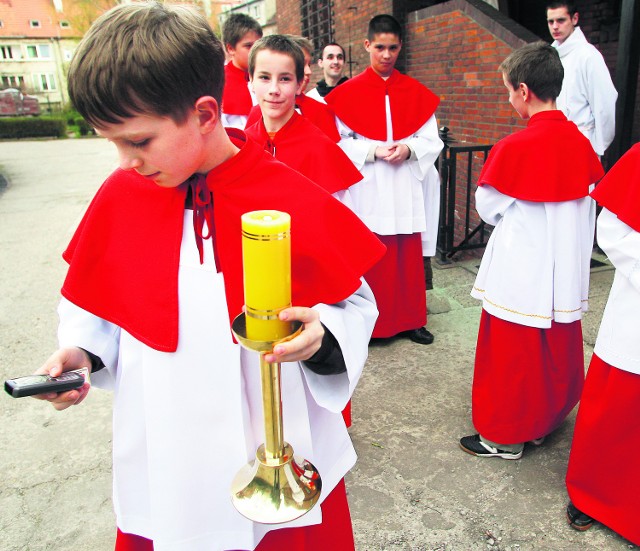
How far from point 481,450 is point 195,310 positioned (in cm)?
217

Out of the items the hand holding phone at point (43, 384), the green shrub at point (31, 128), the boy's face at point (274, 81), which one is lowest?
the green shrub at point (31, 128)

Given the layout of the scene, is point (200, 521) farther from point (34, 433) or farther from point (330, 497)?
point (34, 433)

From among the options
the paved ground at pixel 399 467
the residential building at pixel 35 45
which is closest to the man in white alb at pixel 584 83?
the paved ground at pixel 399 467

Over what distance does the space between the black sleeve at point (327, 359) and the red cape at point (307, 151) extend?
2.06 m

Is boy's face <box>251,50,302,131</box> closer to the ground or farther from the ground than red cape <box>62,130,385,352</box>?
farther from the ground

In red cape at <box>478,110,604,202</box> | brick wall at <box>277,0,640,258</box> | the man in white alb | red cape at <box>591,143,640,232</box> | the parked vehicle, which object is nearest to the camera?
red cape at <box>591,143,640,232</box>

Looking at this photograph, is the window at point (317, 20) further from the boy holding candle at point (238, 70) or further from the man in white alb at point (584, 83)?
the boy holding candle at point (238, 70)

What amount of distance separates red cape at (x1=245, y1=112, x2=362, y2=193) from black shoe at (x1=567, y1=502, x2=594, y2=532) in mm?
2017

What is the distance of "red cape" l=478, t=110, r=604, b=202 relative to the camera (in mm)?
2754

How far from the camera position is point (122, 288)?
150 cm

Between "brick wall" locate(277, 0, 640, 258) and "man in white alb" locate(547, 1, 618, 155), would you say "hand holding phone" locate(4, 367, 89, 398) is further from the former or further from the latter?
"brick wall" locate(277, 0, 640, 258)

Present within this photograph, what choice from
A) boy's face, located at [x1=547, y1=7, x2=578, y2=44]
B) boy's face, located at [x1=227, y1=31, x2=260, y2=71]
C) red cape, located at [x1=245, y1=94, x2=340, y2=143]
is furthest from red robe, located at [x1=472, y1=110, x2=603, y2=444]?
boy's face, located at [x1=547, y1=7, x2=578, y2=44]

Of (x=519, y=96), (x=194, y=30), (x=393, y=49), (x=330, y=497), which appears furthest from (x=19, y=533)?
(x=393, y=49)

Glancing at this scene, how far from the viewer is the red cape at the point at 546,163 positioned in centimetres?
275
